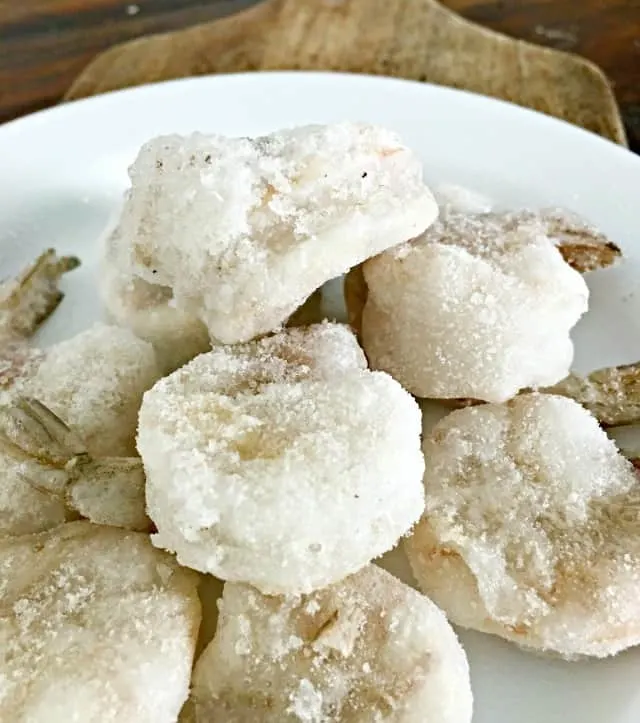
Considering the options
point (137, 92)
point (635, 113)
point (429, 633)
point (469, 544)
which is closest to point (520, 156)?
point (635, 113)

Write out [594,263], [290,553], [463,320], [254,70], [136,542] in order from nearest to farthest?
[290,553], [136,542], [463,320], [594,263], [254,70]

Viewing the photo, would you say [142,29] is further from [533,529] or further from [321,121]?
[533,529]

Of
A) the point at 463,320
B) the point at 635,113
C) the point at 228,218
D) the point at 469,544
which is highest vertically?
the point at 228,218

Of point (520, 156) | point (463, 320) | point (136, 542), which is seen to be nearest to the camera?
point (136, 542)

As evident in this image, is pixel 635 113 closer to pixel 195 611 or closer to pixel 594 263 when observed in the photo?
pixel 594 263

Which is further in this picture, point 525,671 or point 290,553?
point 525,671

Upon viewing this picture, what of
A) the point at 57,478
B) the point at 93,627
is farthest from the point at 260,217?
the point at 93,627

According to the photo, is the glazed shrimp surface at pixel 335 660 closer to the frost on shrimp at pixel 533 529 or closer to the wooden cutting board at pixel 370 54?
the frost on shrimp at pixel 533 529
